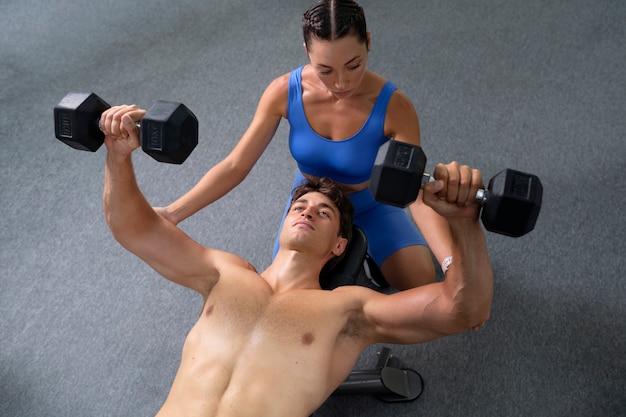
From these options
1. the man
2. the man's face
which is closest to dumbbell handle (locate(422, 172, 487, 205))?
the man

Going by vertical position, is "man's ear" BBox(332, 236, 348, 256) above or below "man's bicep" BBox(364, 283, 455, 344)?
below

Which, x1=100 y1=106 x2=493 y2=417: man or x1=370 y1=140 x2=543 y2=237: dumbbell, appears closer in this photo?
x1=370 y1=140 x2=543 y2=237: dumbbell

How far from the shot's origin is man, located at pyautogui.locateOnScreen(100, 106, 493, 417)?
5.20 feet

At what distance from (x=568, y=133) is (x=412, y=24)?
107 cm

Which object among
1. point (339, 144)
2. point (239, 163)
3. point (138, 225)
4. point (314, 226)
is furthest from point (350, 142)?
point (138, 225)

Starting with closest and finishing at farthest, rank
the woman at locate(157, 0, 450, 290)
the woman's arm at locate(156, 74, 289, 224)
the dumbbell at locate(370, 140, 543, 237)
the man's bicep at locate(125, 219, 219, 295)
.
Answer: the dumbbell at locate(370, 140, 543, 237) < the man's bicep at locate(125, 219, 219, 295) < the woman at locate(157, 0, 450, 290) < the woman's arm at locate(156, 74, 289, 224)

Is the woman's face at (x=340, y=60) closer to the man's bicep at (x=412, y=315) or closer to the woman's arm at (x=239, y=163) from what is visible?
the woman's arm at (x=239, y=163)

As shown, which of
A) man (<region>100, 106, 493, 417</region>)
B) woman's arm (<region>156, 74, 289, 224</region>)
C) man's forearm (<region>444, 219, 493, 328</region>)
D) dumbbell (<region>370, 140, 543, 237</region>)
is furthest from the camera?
woman's arm (<region>156, 74, 289, 224</region>)

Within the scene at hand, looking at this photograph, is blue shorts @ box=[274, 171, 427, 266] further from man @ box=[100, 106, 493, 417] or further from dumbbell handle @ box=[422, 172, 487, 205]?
dumbbell handle @ box=[422, 172, 487, 205]

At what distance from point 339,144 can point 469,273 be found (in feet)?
2.29

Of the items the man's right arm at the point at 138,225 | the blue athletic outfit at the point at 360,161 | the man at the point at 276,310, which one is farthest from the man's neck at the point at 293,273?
the blue athletic outfit at the point at 360,161

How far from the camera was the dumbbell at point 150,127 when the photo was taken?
1521 millimetres

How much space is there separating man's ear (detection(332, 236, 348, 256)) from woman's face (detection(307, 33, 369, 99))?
1.54 ft

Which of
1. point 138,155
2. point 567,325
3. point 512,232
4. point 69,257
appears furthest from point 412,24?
point 512,232
